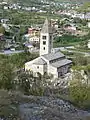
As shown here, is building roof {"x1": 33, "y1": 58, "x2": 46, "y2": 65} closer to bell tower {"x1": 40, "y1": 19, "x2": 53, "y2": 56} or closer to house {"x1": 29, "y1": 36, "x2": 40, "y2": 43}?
bell tower {"x1": 40, "y1": 19, "x2": 53, "y2": 56}

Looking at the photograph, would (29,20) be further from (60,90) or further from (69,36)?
(60,90)

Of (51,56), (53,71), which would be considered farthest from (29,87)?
(51,56)

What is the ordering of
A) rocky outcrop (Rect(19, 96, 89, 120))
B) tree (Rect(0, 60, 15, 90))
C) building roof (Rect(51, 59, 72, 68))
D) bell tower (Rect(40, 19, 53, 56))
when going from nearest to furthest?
1. rocky outcrop (Rect(19, 96, 89, 120))
2. tree (Rect(0, 60, 15, 90))
3. building roof (Rect(51, 59, 72, 68))
4. bell tower (Rect(40, 19, 53, 56))

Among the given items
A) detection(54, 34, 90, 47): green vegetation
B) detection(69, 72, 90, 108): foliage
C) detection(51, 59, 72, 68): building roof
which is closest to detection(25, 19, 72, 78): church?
detection(51, 59, 72, 68): building roof

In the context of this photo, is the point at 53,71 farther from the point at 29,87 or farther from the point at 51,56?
the point at 29,87

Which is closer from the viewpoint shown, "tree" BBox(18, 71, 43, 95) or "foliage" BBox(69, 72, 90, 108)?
"foliage" BBox(69, 72, 90, 108)

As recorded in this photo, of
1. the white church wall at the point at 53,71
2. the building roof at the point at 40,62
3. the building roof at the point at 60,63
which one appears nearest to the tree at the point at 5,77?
the building roof at the point at 40,62

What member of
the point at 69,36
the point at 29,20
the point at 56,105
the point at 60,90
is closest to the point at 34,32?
the point at 69,36

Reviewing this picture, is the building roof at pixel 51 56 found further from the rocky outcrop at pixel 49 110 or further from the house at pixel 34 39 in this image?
the house at pixel 34 39
